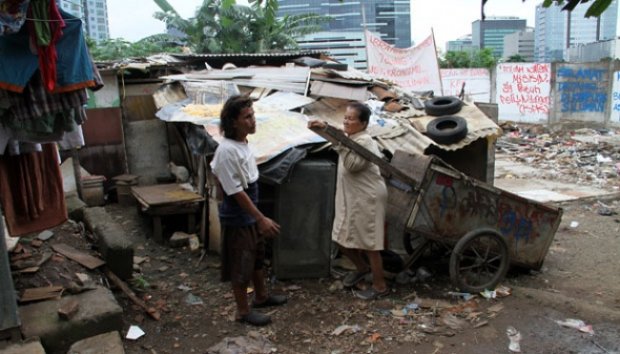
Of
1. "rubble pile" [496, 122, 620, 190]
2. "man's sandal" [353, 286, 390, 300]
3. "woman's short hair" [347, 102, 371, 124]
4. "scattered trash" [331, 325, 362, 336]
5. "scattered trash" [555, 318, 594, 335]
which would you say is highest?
"woman's short hair" [347, 102, 371, 124]

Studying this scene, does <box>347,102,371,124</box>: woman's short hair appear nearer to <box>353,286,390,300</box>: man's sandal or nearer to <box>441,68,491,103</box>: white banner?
<box>353,286,390,300</box>: man's sandal

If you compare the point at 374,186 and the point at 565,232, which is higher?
the point at 374,186

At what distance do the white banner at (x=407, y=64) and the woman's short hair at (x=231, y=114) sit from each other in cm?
781

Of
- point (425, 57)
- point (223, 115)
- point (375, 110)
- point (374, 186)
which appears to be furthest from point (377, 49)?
point (223, 115)

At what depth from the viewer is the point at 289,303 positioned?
15.3 ft

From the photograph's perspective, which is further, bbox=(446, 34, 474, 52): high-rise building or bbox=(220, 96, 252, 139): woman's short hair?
bbox=(446, 34, 474, 52): high-rise building

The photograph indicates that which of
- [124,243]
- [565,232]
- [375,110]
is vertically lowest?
[565,232]

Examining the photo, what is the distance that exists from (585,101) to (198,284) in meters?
14.4

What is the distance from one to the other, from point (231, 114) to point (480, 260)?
261 cm

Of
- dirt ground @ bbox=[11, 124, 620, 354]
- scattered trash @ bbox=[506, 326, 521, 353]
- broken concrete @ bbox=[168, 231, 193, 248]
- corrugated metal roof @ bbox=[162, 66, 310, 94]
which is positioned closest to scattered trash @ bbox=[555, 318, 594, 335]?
dirt ground @ bbox=[11, 124, 620, 354]

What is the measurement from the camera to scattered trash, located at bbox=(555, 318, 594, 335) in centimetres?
409

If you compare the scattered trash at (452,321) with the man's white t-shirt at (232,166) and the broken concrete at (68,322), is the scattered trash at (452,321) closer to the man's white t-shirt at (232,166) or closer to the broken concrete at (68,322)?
the man's white t-shirt at (232,166)

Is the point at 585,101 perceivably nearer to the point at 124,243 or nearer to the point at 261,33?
the point at 261,33

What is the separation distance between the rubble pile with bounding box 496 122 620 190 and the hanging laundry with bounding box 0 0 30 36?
9365 mm
